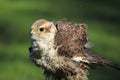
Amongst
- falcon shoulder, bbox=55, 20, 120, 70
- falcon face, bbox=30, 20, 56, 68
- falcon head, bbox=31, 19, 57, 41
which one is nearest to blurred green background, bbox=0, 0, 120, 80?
falcon shoulder, bbox=55, 20, 120, 70

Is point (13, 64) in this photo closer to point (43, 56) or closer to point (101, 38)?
point (101, 38)

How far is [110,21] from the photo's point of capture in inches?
927

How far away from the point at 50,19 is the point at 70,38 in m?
9.37

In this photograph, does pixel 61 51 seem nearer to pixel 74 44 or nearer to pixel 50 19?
pixel 74 44

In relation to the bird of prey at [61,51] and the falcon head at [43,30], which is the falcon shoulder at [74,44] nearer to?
the bird of prey at [61,51]

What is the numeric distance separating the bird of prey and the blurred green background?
9.00 feet

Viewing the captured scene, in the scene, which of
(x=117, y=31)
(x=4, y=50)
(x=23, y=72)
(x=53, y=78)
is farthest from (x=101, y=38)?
(x=53, y=78)

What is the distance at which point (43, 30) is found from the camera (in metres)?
12.8

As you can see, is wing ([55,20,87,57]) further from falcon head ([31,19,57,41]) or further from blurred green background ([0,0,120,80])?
blurred green background ([0,0,120,80])

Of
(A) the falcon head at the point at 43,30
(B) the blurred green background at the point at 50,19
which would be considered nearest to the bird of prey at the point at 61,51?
(A) the falcon head at the point at 43,30

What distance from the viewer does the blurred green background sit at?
17938mm

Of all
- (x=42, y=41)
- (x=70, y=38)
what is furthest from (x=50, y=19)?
(x=42, y=41)

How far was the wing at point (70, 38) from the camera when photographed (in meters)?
13.1

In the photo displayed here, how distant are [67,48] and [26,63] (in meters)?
5.48
